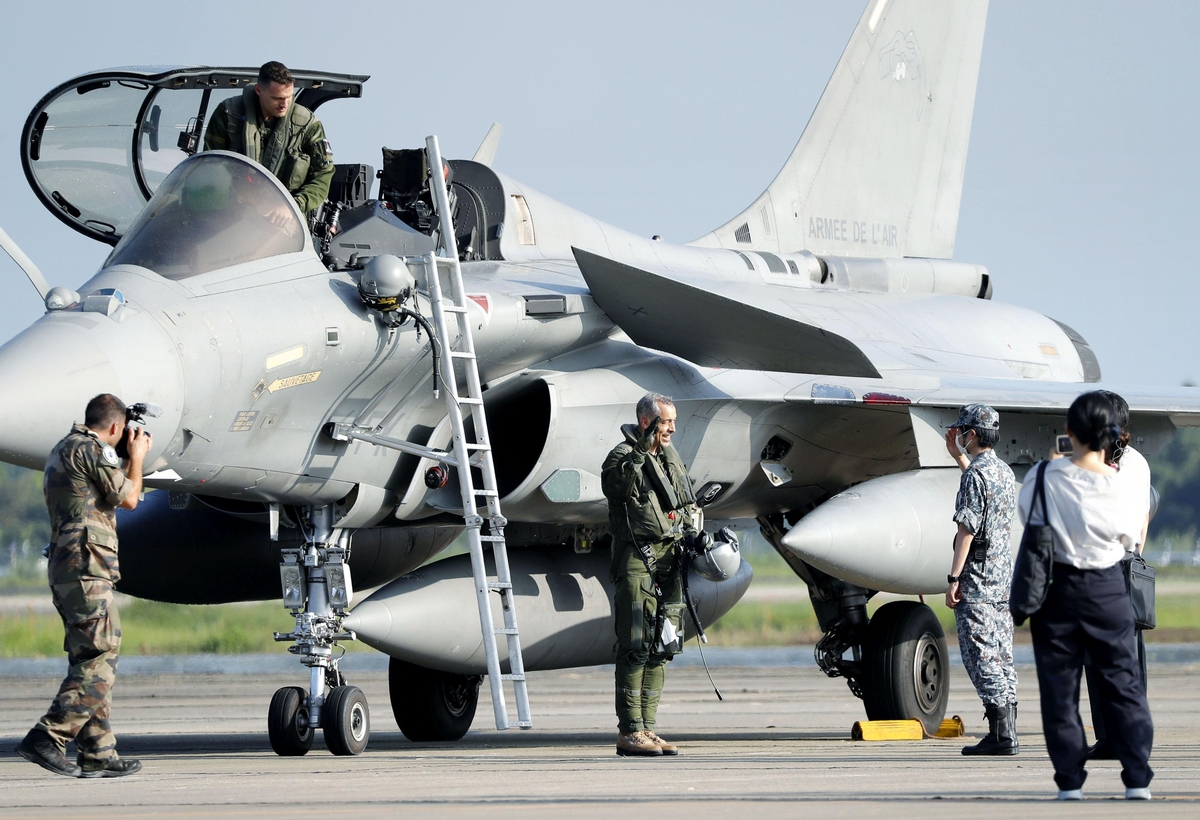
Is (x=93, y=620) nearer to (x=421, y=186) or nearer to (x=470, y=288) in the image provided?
(x=470, y=288)

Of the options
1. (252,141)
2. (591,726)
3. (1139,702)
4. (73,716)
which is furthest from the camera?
(591,726)

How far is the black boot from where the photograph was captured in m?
7.65

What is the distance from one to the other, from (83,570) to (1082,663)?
12.2 feet

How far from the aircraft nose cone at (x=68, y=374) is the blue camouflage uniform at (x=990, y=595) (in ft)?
12.1

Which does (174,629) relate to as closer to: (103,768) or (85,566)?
(103,768)

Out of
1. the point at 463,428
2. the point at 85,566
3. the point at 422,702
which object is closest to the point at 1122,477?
the point at 463,428

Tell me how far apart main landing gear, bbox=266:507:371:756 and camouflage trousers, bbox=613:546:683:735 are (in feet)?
4.18

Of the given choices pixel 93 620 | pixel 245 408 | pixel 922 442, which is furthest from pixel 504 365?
pixel 93 620

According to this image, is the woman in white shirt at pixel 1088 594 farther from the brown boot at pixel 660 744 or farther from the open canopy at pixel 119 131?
the open canopy at pixel 119 131

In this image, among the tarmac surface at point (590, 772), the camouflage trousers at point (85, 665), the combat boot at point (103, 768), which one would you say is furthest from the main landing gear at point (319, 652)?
the camouflage trousers at point (85, 665)

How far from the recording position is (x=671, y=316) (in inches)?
372

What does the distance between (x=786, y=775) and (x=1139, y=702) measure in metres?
1.50

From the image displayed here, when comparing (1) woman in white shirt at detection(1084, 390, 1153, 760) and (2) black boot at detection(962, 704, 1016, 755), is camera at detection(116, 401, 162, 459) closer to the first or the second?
(1) woman in white shirt at detection(1084, 390, 1153, 760)

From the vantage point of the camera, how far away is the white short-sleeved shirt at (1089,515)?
549 cm
